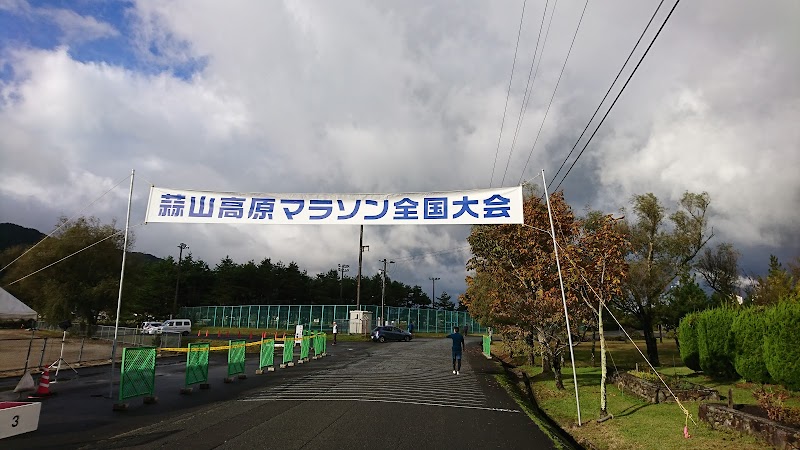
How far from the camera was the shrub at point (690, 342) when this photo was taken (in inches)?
796

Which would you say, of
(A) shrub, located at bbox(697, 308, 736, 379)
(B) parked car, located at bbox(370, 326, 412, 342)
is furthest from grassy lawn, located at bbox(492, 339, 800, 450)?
(B) parked car, located at bbox(370, 326, 412, 342)

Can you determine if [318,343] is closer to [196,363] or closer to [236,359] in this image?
[236,359]

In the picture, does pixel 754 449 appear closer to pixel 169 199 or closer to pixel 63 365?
pixel 169 199

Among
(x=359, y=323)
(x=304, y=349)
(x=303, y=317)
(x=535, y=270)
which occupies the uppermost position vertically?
(x=535, y=270)

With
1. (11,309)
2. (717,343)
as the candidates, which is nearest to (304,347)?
(11,309)

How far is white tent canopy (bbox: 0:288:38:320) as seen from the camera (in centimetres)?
2028

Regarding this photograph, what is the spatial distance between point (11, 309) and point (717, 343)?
28336mm

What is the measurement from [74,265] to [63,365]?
88.3 feet

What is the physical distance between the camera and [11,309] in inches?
816

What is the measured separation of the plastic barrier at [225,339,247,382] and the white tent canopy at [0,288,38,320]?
11.3 m

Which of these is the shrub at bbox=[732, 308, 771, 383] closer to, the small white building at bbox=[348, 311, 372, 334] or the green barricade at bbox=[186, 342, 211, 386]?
the green barricade at bbox=[186, 342, 211, 386]

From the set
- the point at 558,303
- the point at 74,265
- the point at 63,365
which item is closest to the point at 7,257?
the point at 74,265

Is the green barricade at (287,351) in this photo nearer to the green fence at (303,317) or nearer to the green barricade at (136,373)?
the green barricade at (136,373)

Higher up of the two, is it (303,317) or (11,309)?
(11,309)
